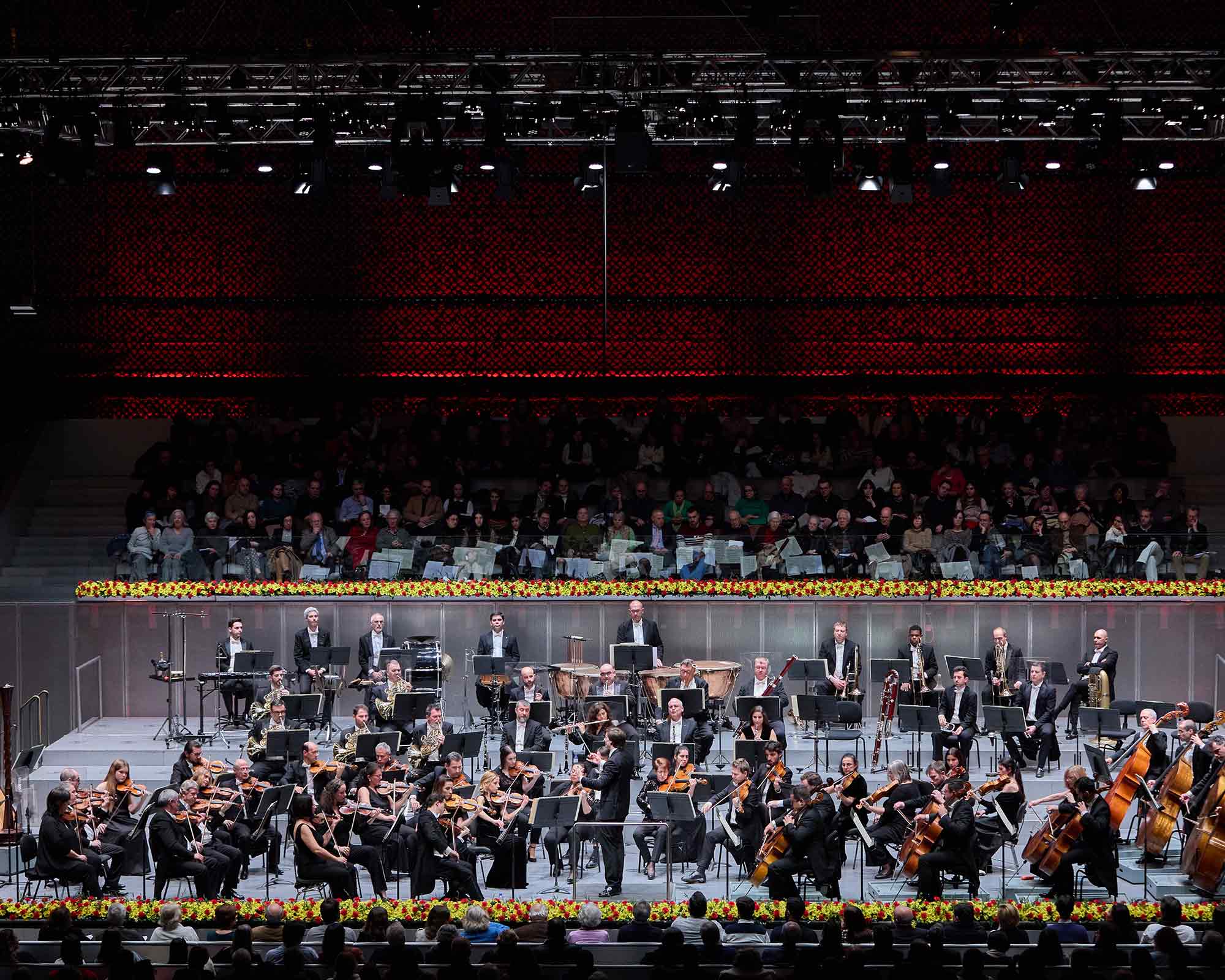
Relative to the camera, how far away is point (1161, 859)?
17.0 meters

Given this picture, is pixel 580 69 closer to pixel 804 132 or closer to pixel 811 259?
pixel 804 132

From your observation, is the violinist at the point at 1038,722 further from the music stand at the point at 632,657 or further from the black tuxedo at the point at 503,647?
the black tuxedo at the point at 503,647

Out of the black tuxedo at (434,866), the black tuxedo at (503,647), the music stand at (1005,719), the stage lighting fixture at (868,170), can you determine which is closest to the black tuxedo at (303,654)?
the black tuxedo at (503,647)

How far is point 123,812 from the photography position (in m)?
16.7

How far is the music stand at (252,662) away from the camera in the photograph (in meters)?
20.4

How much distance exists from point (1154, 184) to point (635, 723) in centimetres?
945

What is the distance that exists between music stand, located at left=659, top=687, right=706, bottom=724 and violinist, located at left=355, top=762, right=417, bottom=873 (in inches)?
142

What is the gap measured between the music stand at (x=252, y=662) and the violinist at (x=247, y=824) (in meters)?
3.58

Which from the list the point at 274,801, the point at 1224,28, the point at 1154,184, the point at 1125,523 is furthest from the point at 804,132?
the point at 274,801

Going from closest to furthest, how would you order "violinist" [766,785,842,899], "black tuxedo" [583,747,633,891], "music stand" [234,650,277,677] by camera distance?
"violinist" [766,785,842,899], "black tuxedo" [583,747,633,891], "music stand" [234,650,277,677]

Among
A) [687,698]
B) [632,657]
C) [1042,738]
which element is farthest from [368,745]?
[1042,738]

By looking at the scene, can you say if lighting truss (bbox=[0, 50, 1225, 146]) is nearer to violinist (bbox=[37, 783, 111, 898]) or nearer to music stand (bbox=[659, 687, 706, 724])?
music stand (bbox=[659, 687, 706, 724])

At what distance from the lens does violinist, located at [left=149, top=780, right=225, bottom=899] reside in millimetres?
15914

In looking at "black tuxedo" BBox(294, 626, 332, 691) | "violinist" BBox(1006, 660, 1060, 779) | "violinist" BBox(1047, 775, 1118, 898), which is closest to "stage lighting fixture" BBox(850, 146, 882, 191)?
"violinist" BBox(1006, 660, 1060, 779)
